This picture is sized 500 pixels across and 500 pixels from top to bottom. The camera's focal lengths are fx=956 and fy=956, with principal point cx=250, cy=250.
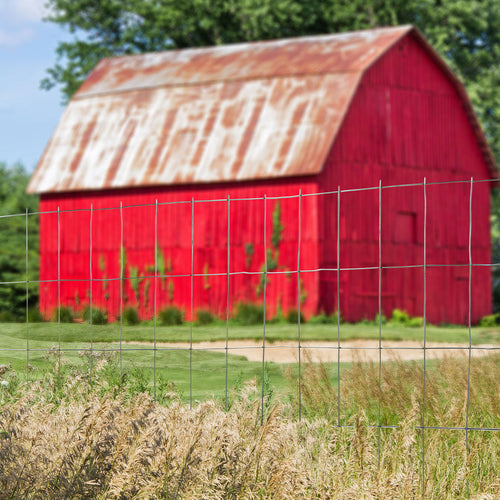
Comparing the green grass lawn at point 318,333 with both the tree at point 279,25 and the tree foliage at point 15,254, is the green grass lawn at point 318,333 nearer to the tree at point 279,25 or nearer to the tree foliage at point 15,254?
the tree foliage at point 15,254

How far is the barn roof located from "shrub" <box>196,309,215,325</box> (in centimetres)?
282

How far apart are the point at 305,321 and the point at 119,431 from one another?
14.7 metres

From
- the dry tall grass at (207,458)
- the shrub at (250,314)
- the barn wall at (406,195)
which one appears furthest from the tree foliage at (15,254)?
the dry tall grass at (207,458)

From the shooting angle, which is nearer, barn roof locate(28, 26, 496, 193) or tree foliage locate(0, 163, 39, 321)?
barn roof locate(28, 26, 496, 193)

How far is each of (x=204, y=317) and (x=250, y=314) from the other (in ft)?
3.66

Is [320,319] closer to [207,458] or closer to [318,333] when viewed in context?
[318,333]

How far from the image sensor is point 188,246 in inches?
830

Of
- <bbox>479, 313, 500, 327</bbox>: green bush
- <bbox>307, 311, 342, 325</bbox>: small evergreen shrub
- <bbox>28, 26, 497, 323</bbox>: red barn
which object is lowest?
<bbox>479, 313, 500, 327</bbox>: green bush

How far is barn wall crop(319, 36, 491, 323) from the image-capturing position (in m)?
20.6

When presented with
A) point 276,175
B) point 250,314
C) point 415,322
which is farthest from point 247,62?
point 415,322

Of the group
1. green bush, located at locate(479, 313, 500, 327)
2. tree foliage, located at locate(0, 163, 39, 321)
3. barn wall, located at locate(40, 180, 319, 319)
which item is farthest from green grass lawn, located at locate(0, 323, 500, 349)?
tree foliage, located at locate(0, 163, 39, 321)

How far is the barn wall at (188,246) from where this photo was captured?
1986 cm

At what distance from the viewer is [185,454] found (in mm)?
4574

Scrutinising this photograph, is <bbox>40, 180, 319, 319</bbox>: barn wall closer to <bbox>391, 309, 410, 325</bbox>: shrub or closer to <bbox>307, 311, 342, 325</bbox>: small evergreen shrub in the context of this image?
<bbox>307, 311, 342, 325</bbox>: small evergreen shrub
